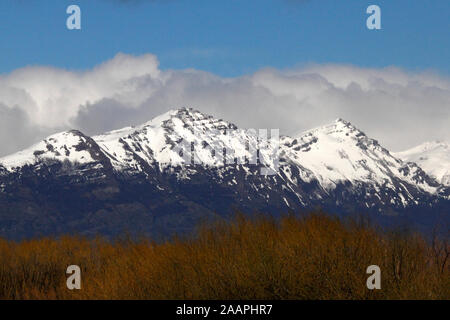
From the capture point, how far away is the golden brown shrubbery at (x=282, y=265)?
4134cm

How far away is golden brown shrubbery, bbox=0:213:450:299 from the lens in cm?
4134

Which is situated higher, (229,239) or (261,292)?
(229,239)

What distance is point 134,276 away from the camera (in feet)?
156

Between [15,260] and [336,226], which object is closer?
[336,226]

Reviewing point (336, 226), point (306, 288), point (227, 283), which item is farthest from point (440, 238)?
point (227, 283)

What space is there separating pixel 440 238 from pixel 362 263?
8072mm

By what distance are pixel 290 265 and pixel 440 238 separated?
10.8m

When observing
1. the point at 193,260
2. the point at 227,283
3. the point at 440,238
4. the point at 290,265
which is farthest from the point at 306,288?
the point at 440,238

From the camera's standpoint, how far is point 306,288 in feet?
138

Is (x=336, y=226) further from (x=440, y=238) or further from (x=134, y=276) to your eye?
(x=134, y=276)

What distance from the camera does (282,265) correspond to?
141 ft
